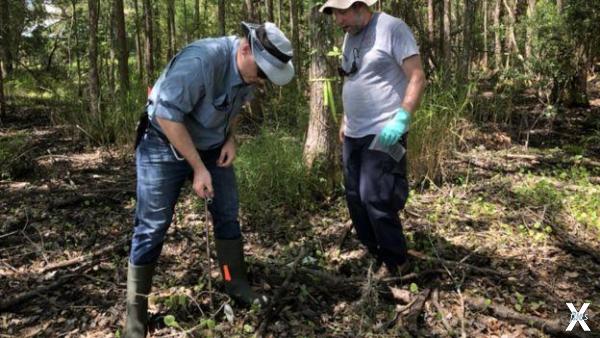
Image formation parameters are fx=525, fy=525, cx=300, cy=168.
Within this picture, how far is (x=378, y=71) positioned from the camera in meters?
3.07

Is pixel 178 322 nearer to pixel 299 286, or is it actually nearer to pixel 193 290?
pixel 193 290

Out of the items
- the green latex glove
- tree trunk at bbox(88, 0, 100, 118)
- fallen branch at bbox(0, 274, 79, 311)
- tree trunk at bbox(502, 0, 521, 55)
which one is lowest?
fallen branch at bbox(0, 274, 79, 311)

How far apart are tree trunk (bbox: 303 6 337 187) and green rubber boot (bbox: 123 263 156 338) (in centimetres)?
213

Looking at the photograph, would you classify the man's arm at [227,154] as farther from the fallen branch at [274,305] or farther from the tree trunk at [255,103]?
the tree trunk at [255,103]

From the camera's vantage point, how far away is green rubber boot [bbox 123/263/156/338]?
8.83 feet

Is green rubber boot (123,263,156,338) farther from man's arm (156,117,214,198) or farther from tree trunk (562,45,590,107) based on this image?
tree trunk (562,45,590,107)

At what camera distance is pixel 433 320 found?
2.96 metres

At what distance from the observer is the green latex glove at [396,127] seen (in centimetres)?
292

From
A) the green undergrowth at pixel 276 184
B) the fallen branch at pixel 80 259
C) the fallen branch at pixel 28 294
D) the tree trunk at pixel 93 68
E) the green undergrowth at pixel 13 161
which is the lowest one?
the fallen branch at pixel 28 294

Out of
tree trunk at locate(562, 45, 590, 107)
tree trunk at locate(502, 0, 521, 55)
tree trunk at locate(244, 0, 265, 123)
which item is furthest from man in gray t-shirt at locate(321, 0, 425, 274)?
tree trunk at locate(502, 0, 521, 55)

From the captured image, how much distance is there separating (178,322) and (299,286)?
770 millimetres

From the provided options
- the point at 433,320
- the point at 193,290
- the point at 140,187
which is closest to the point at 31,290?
the point at 193,290

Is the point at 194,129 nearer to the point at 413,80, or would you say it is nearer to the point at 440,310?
the point at 413,80

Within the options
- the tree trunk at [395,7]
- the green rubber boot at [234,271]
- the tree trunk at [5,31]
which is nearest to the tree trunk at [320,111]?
the green rubber boot at [234,271]
